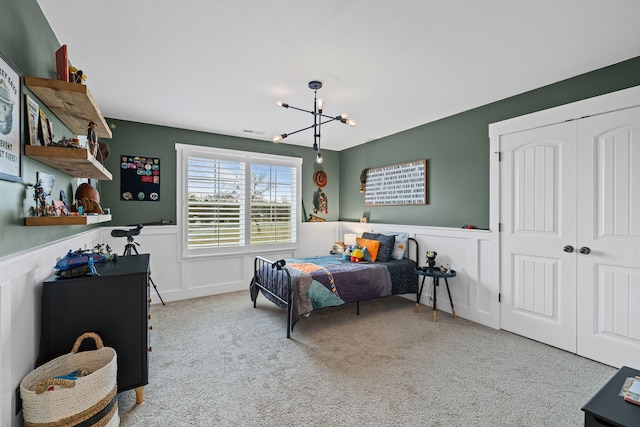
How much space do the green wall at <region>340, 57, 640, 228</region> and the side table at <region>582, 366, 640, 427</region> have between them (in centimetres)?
237

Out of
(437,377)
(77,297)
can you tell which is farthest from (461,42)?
(77,297)

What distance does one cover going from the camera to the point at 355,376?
2.41 metres

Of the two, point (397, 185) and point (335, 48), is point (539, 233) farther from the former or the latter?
point (335, 48)

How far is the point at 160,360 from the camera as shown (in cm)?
267

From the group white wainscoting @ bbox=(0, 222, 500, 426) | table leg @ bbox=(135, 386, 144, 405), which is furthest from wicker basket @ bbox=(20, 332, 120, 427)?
table leg @ bbox=(135, 386, 144, 405)

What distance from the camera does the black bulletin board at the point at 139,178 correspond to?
416cm

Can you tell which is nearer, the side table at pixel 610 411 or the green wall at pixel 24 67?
the side table at pixel 610 411

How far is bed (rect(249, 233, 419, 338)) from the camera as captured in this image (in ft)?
10.6

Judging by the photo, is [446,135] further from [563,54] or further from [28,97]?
[28,97]

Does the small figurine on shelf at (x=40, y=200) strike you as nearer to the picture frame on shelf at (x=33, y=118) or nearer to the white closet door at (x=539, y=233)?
the picture frame on shelf at (x=33, y=118)

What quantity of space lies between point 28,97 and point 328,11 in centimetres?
182

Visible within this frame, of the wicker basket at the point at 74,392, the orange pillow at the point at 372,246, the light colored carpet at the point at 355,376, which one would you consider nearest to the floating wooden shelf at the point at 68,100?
the wicker basket at the point at 74,392

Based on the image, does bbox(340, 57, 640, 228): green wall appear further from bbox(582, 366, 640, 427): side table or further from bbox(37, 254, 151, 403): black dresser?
bbox(37, 254, 151, 403): black dresser

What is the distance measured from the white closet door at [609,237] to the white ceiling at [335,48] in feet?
2.15
